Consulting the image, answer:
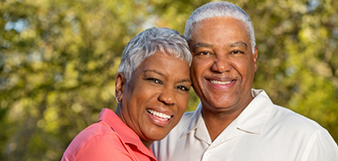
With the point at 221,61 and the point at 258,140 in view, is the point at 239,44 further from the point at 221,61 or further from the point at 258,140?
the point at 258,140

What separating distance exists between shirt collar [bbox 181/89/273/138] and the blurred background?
306cm

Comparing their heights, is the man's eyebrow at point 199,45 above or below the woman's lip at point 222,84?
above

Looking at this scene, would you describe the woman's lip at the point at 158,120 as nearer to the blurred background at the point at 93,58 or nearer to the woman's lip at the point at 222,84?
the woman's lip at the point at 222,84

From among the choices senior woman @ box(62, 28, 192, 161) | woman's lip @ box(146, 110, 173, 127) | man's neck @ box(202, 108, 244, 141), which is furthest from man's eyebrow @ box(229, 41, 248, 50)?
woman's lip @ box(146, 110, 173, 127)

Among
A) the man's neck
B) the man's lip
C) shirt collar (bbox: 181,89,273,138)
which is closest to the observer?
shirt collar (bbox: 181,89,273,138)

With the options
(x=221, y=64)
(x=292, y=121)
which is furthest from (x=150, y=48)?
(x=292, y=121)

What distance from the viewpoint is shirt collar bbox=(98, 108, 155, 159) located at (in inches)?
92.5

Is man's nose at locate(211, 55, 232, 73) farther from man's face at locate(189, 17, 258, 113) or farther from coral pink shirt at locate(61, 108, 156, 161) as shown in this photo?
coral pink shirt at locate(61, 108, 156, 161)

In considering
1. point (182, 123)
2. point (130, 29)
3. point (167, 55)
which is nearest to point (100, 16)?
point (130, 29)

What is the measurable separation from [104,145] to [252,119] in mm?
1191

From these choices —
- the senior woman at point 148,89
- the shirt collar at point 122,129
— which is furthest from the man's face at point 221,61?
the shirt collar at point 122,129

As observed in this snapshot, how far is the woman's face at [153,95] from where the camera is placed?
2.39 metres

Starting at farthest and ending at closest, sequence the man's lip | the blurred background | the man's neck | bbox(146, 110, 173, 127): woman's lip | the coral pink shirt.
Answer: the blurred background, the man's neck, the man's lip, bbox(146, 110, 173, 127): woman's lip, the coral pink shirt

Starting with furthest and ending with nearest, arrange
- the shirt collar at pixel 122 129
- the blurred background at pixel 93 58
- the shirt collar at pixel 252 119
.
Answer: the blurred background at pixel 93 58, the shirt collar at pixel 252 119, the shirt collar at pixel 122 129
